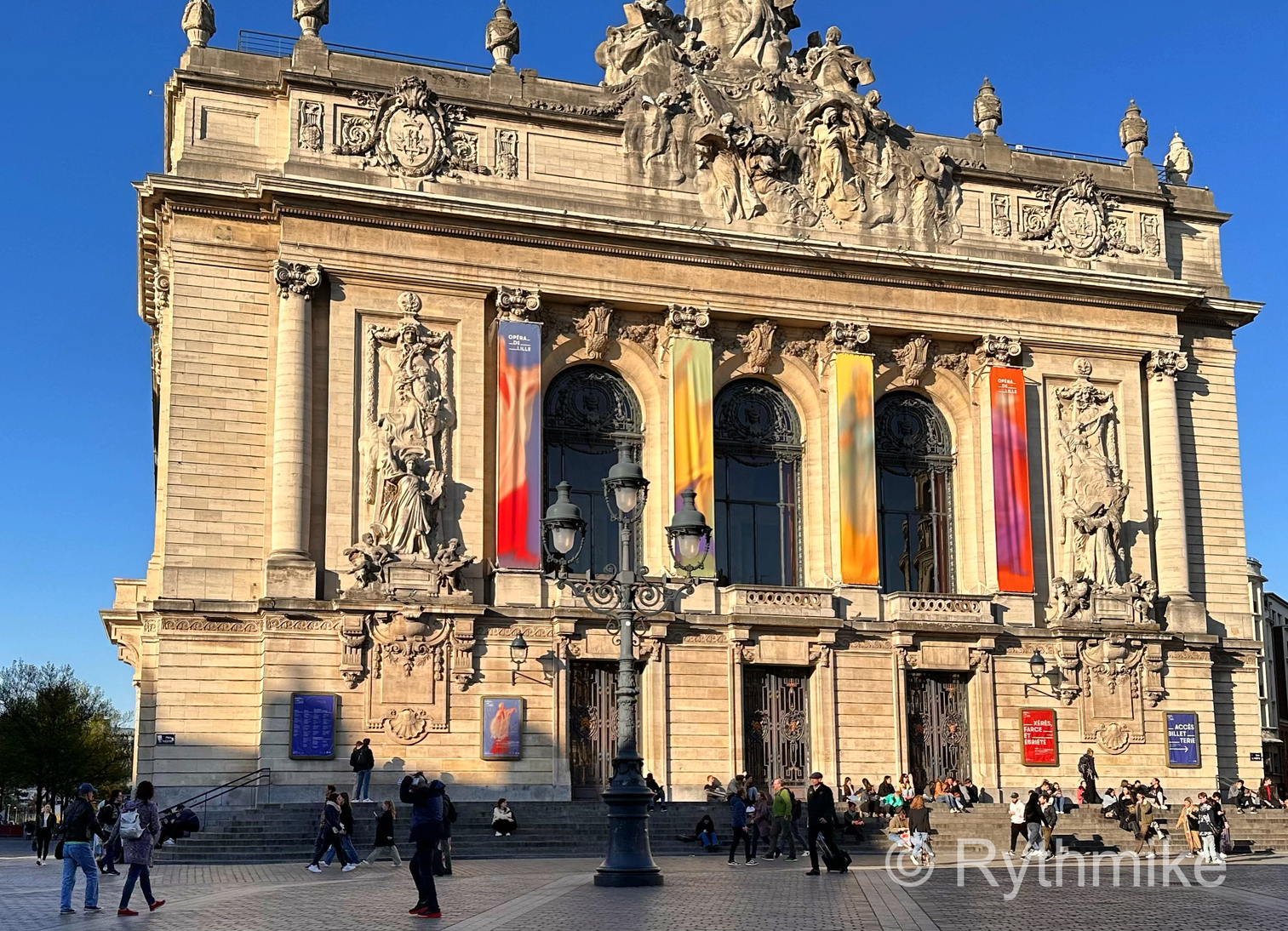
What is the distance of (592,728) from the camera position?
38.4 meters

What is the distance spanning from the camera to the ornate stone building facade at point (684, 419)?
37.0 m

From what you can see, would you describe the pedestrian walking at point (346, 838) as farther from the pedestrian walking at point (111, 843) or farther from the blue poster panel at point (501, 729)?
the blue poster panel at point (501, 729)

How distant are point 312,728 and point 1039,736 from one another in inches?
722

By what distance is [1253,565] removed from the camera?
259 feet

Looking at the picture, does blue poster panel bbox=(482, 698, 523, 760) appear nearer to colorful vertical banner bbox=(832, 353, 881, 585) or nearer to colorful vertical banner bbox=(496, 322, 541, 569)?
colorful vertical banner bbox=(496, 322, 541, 569)

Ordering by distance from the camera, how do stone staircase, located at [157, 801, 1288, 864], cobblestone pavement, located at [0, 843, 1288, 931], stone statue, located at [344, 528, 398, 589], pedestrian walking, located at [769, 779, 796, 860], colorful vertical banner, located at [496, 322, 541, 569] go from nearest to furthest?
1. cobblestone pavement, located at [0, 843, 1288, 931]
2. pedestrian walking, located at [769, 779, 796, 860]
3. stone staircase, located at [157, 801, 1288, 864]
4. stone statue, located at [344, 528, 398, 589]
5. colorful vertical banner, located at [496, 322, 541, 569]

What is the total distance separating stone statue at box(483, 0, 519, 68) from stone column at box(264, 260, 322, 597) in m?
8.43

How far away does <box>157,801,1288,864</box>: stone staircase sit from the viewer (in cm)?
3194

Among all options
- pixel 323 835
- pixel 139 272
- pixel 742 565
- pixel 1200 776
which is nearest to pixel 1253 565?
pixel 1200 776

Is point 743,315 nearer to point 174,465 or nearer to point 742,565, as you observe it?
point 742,565

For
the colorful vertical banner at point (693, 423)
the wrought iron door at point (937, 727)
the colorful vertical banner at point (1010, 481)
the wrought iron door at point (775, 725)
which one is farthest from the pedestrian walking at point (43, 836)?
the colorful vertical banner at point (1010, 481)

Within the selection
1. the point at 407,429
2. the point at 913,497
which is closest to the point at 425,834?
the point at 407,429

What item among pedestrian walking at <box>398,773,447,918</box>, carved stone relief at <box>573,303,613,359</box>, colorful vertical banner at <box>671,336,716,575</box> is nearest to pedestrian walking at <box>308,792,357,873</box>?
pedestrian walking at <box>398,773,447,918</box>

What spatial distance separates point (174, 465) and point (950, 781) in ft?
64.9
